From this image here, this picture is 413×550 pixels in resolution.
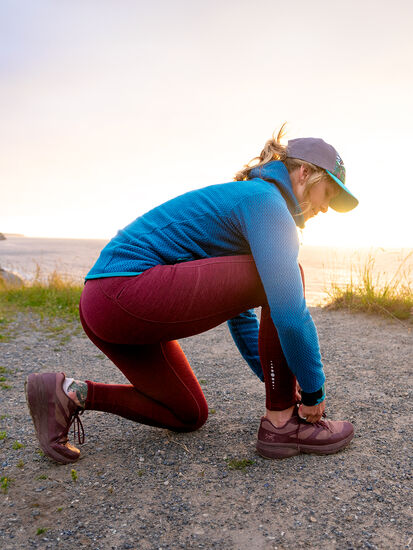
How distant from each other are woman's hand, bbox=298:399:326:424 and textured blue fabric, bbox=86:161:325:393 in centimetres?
13

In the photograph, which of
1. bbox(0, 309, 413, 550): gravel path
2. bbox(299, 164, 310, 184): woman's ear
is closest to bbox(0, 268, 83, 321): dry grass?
bbox(0, 309, 413, 550): gravel path

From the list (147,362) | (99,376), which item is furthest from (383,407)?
(99,376)

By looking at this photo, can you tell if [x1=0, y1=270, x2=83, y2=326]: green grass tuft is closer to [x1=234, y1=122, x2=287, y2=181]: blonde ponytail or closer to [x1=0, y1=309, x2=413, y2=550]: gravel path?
[x1=0, y1=309, x2=413, y2=550]: gravel path

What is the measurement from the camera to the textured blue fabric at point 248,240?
1691 millimetres

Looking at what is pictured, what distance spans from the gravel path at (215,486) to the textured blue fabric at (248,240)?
1.39 feet

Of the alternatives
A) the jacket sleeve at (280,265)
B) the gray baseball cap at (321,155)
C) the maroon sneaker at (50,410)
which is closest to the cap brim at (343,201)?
the gray baseball cap at (321,155)

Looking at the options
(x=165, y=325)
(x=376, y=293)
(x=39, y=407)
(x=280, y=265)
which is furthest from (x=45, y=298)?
(x=280, y=265)

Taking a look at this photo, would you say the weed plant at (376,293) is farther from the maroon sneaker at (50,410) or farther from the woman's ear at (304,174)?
the maroon sneaker at (50,410)

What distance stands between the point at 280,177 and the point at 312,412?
1011 mm

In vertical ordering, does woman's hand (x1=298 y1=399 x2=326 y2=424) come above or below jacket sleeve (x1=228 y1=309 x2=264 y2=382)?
below

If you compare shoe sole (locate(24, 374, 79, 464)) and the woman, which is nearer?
the woman

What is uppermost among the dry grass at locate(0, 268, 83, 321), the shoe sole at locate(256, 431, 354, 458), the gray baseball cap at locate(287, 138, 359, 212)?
the gray baseball cap at locate(287, 138, 359, 212)

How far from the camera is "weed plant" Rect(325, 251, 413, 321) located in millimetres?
4816

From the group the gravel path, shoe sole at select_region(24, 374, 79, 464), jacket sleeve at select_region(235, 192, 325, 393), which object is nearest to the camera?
the gravel path
